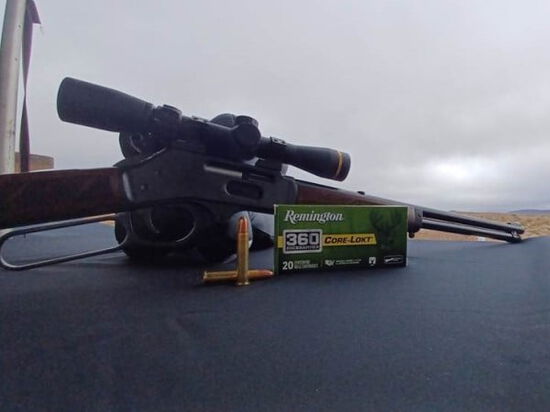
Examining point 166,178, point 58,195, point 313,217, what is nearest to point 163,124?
point 166,178

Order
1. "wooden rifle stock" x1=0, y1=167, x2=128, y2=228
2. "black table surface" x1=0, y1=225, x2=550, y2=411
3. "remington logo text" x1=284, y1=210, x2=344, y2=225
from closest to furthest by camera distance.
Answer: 1. "black table surface" x1=0, y1=225, x2=550, y2=411
2. "wooden rifle stock" x1=0, y1=167, x2=128, y2=228
3. "remington logo text" x1=284, y1=210, x2=344, y2=225

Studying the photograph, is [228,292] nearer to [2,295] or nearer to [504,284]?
[2,295]

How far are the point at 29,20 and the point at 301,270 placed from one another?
1.81 metres

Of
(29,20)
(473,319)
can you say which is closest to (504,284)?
(473,319)

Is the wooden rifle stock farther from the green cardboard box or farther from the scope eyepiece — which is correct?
the green cardboard box

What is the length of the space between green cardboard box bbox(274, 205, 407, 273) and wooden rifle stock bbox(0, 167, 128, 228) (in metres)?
0.34

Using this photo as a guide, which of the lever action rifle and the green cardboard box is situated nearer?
the lever action rifle

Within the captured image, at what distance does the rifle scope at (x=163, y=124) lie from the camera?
573 millimetres

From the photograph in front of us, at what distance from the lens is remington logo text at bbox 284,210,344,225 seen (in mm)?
713

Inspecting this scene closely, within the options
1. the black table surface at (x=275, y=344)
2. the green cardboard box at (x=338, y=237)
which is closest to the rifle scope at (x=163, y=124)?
the green cardboard box at (x=338, y=237)

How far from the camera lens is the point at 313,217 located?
74cm

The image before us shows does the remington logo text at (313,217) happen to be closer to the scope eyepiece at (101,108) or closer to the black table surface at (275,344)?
the black table surface at (275,344)

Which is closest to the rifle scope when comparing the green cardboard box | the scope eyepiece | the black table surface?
the scope eyepiece

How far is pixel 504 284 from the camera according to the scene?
65cm
